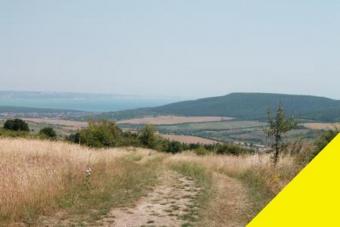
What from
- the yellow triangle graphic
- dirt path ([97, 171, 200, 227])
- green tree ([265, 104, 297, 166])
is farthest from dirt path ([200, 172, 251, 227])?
the yellow triangle graphic

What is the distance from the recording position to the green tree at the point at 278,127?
14.4m

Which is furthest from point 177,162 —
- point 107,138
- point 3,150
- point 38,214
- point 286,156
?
point 107,138

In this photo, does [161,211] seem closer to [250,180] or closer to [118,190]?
[118,190]

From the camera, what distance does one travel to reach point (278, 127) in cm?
1442

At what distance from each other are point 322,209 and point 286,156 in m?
12.8

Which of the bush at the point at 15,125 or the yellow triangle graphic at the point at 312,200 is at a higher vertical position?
the yellow triangle graphic at the point at 312,200

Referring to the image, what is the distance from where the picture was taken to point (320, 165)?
1.58 meters

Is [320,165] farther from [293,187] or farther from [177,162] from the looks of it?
[177,162]

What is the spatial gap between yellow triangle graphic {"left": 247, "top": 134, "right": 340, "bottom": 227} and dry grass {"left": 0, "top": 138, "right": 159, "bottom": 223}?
5.83 meters

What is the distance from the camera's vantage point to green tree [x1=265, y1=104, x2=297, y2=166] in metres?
14.4

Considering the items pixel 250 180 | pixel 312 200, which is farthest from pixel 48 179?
pixel 312 200

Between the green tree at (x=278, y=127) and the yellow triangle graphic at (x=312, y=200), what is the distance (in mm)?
12966

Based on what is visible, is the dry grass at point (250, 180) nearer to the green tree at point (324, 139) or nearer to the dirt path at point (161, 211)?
the dirt path at point (161, 211)

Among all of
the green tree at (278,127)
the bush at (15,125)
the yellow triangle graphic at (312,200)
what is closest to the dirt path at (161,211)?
the green tree at (278,127)
